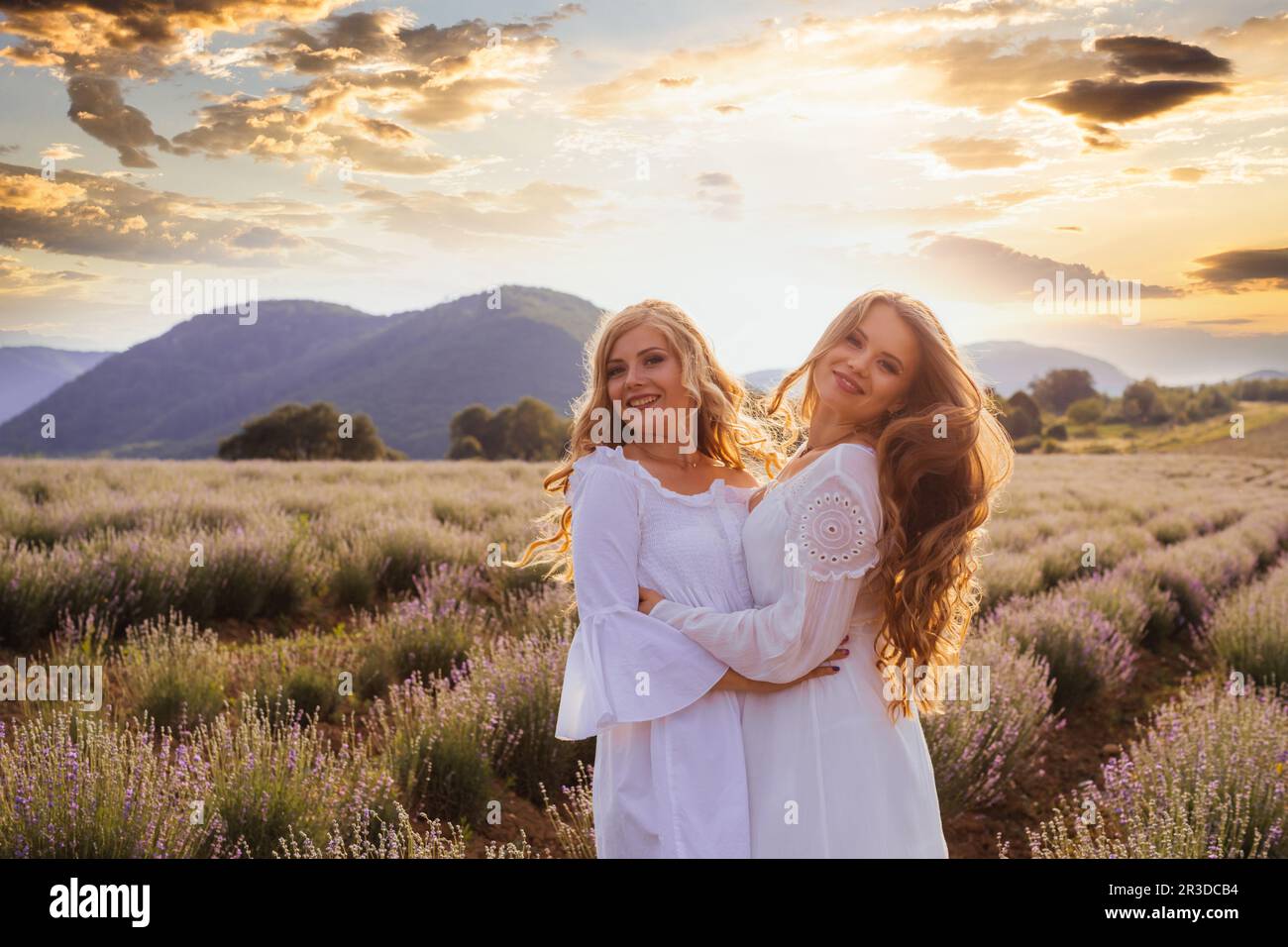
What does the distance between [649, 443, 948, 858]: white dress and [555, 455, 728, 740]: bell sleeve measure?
0.06 meters

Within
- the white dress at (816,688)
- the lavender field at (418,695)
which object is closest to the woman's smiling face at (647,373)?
the white dress at (816,688)

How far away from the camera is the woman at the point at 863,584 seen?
2066 millimetres

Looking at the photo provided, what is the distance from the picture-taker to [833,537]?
2057 mm

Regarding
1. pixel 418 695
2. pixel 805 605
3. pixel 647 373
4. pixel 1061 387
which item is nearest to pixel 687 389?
pixel 647 373

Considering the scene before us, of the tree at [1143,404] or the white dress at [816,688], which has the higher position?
the tree at [1143,404]

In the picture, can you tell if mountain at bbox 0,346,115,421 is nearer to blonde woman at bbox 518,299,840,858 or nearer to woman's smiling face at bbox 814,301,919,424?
blonde woman at bbox 518,299,840,858

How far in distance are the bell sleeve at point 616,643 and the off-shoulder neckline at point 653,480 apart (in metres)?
0.05

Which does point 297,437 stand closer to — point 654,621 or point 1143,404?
point 1143,404

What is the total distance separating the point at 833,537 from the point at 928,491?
1.66ft

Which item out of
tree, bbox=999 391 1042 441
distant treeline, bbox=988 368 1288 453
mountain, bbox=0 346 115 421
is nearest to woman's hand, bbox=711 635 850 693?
distant treeline, bbox=988 368 1288 453

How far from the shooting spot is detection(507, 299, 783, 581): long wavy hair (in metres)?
2.51

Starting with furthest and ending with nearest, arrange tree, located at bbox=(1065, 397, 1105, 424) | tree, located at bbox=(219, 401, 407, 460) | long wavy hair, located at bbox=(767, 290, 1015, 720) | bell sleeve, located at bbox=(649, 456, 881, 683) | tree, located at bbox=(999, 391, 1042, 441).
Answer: tree, located at bbox=(999, 391, 1042, 441) → tree, located at bbox=(1065, 397, 1105, 424) → tree, located at bbox=(219, 401, 407, 460) → long wavy hair, located at bbox=(767, 290, 1015, 720) → bell sleeve, located at bbox=(649, 456, 881, 683)

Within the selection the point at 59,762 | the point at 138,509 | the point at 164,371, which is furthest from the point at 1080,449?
the point at 164,371

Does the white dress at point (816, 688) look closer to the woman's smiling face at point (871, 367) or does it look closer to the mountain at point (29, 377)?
the woman's smiling face at point (871, 367)
